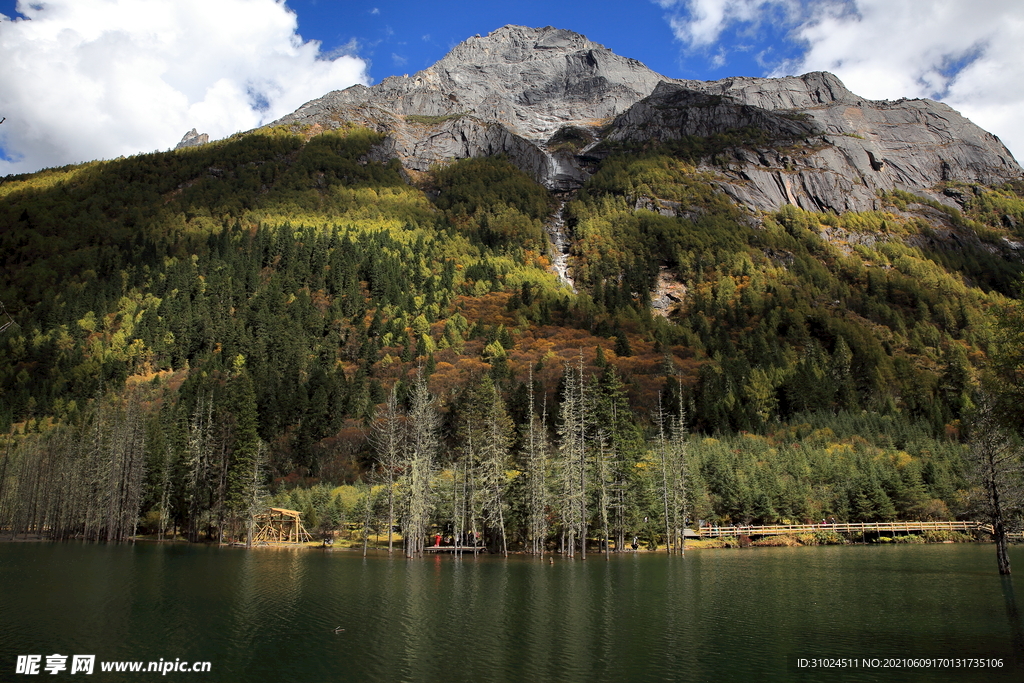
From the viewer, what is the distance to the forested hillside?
208 ft

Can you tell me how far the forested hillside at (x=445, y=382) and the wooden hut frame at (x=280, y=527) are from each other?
281cm

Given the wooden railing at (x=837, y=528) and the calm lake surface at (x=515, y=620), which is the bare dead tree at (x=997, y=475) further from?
the wooden railing at (x=837, y=528)

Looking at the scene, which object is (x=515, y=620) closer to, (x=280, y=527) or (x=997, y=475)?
(x=997, y=475)

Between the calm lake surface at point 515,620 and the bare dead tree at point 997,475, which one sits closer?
the calm lake surface at point 515,620

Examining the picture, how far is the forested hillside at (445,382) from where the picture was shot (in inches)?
2500

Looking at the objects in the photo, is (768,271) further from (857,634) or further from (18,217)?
(18,217)

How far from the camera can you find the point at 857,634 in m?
22.8

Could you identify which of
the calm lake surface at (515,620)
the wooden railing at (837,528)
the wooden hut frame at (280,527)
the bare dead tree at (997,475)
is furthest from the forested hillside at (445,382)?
the calm lake surface at (515,620)

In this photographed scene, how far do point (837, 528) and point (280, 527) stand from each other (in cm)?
6383

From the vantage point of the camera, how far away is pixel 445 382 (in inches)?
4232

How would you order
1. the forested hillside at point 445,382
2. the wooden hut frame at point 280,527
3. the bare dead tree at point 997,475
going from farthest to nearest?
the wooden hut frame at point 280,527 < the forested hillside at point 445,382 < the bare dead tree at point 997,475

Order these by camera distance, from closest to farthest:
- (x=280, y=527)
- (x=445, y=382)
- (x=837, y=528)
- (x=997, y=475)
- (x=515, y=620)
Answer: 1. (x=515, y=620)
2. (x=997, y=475)
3. (x=280, y=527)
4. (x=837, y=528)
5. (x=445, y=382)

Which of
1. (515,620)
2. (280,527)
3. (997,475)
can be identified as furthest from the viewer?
(280,527)

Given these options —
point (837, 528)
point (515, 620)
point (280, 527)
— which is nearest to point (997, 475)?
point (515, 620)
